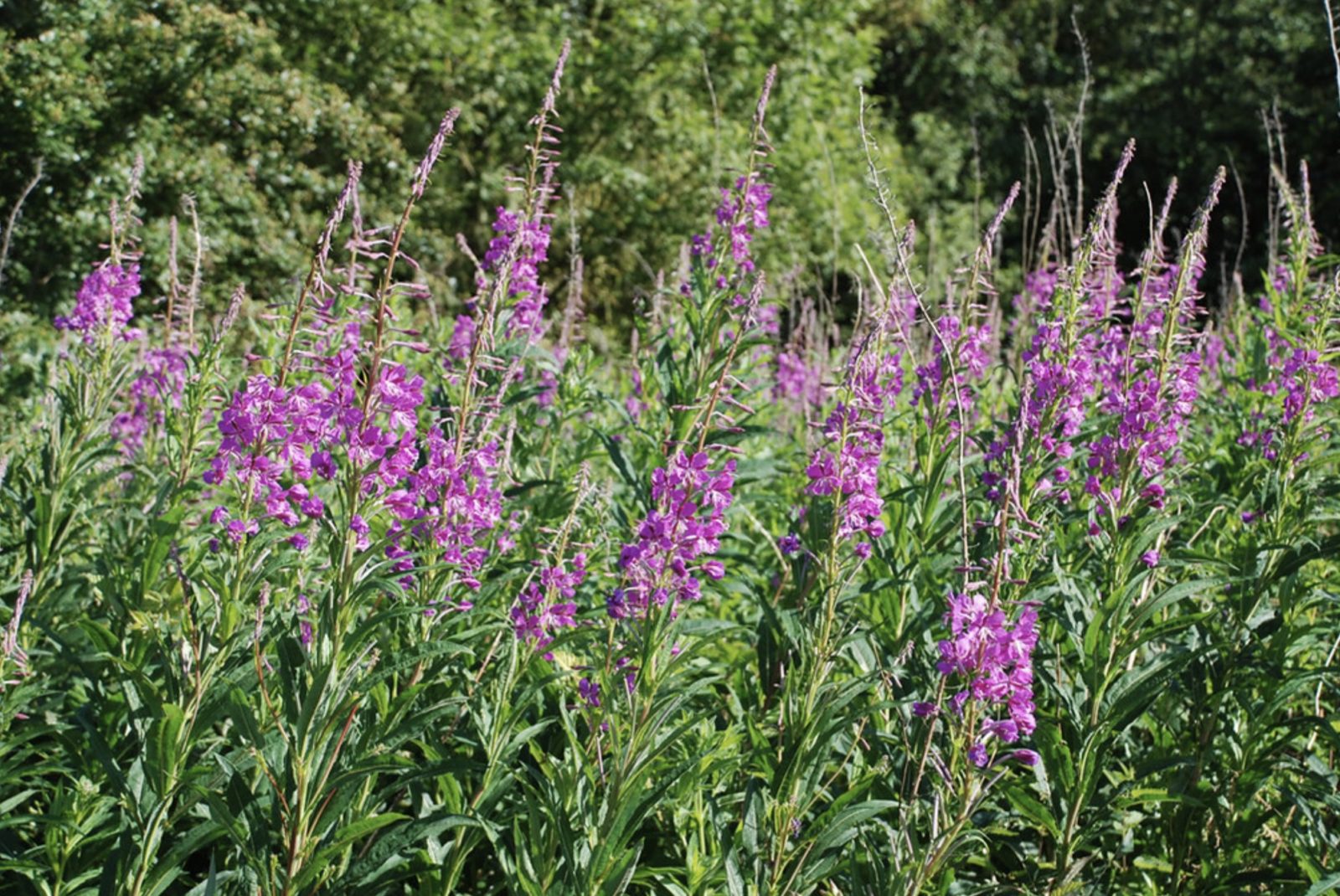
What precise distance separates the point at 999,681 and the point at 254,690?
162 cm

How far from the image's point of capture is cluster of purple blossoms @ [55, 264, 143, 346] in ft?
13.1

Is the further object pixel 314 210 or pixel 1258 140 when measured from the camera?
pixel 1258 140

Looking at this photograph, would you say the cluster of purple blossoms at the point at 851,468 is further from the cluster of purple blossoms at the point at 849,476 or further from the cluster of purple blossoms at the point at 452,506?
the cluster of purple blossoms at the point at 452,506

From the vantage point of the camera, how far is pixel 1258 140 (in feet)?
61.4

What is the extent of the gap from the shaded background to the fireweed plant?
3386 millimetres

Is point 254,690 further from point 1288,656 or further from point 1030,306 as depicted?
point 1030,306

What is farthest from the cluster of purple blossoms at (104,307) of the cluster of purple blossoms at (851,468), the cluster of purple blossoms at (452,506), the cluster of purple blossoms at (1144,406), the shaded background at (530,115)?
the cluster of purple blossoms at (1144,406)

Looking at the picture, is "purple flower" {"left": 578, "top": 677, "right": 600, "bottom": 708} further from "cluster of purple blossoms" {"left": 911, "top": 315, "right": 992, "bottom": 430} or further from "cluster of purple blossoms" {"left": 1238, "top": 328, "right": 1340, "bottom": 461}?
"cluster of purple blossoms" {"left": 1238, "top": 328, "right": 1340, "bottom": 461}

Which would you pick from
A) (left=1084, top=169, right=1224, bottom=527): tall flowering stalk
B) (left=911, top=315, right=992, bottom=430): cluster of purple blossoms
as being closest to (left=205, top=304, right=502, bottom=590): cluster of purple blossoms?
(left=911, top=315, right=992, bottom=430): cluster of purple blossoms

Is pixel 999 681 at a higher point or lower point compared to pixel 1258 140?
lower

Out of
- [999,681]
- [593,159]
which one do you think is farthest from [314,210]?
[999,681]

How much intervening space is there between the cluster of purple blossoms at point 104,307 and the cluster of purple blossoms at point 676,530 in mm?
2305

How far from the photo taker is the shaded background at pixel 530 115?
1087 centimetres

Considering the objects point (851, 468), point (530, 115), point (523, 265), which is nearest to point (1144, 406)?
point (851, 468)
